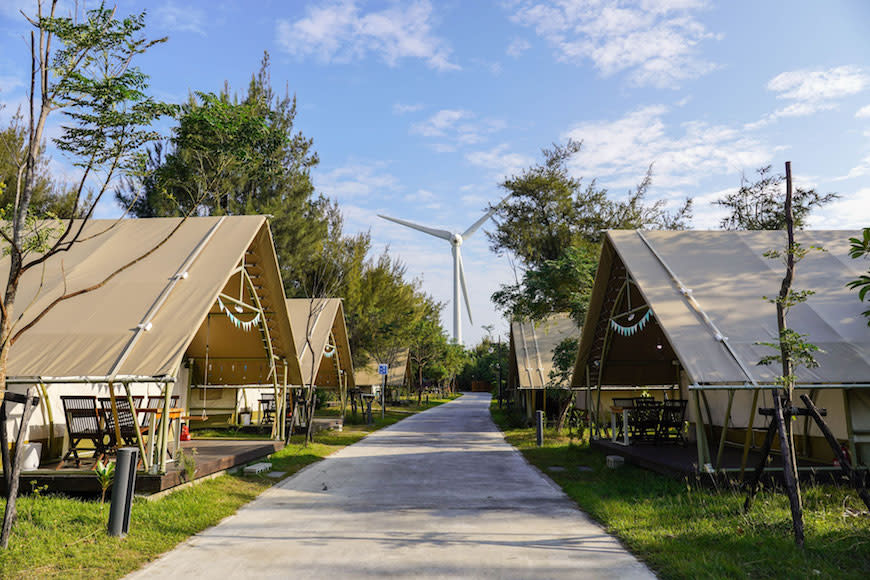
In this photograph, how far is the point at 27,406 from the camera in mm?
5172

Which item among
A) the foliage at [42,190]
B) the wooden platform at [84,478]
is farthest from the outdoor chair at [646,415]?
the foliage at [42,190]

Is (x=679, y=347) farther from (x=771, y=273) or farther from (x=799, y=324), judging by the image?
(x=771, y=273)

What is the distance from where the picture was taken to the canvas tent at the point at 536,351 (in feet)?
65.1

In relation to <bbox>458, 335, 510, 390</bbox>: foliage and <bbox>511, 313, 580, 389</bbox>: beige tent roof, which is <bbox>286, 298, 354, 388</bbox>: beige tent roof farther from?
<bbox>458, 335, 510, 390</bbox>: foliage

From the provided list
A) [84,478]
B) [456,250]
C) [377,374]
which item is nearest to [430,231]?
[456,250]

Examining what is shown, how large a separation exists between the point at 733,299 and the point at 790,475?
164 inches

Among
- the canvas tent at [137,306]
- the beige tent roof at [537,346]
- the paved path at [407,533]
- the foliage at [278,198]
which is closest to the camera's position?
the paved path at [407,533]

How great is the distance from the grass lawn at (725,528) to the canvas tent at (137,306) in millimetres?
5438

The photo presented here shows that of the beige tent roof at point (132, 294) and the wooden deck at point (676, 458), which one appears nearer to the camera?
the beige tent roof at point (132, 294)

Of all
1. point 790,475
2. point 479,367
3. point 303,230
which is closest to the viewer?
point 790,475

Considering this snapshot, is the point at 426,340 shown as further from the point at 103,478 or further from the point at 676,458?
the point at 103,478

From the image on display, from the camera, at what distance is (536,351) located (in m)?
21.5

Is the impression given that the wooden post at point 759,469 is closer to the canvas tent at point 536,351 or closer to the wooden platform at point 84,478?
the wooden platform at point 84,478

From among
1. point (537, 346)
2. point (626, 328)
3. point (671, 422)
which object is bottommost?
point (671, 422)
